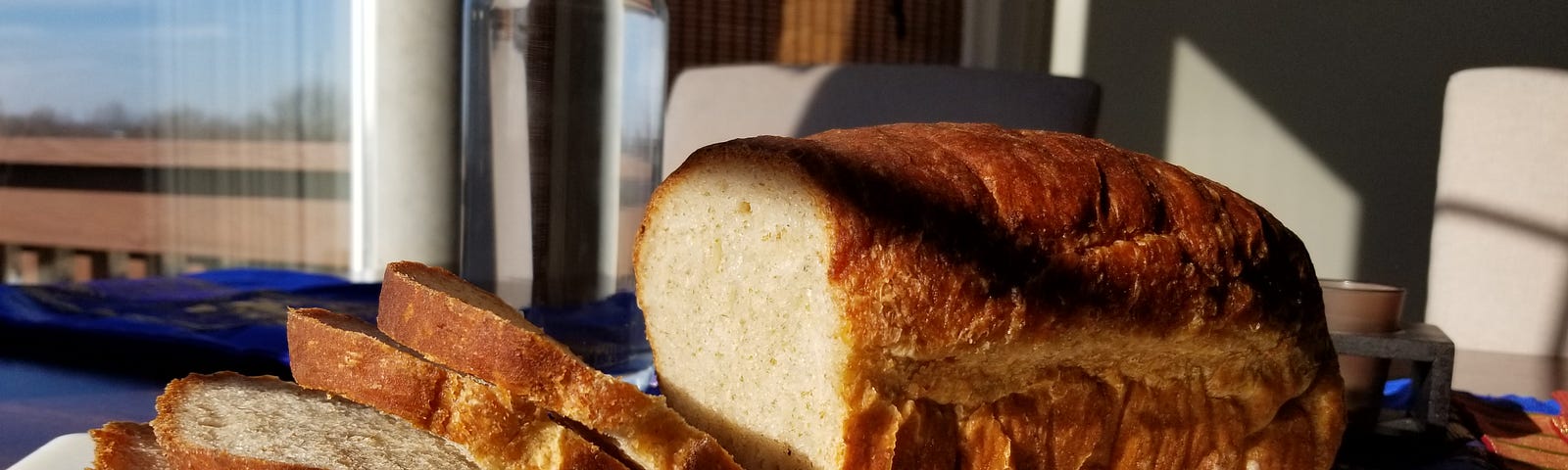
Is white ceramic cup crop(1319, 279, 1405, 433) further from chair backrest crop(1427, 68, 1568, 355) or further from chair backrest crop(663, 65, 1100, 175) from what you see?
chair backrest crop(1427, 68, 1568, 355)

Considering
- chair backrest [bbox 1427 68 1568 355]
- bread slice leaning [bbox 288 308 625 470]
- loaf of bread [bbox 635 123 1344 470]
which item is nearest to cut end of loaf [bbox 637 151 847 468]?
loaf of bread [bbox 635 123 1344 470]

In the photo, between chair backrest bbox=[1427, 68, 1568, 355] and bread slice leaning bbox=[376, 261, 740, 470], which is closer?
bread slice leaning bbox=[376, 261, 740, 470]

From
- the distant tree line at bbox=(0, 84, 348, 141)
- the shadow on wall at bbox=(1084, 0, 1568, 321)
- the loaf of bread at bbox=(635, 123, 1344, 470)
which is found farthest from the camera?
the distant tree line at bbox=(0, 84, 348, 141)

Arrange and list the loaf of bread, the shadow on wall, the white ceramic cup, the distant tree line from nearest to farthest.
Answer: the loaf of bread → the white ceramic cup → the shadow on wall → the distant tree line

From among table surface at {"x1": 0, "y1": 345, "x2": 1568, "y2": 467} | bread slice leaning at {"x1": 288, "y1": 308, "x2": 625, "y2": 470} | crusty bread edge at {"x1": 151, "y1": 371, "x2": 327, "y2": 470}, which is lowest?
table surface at {"x1": 0, "y1": 345, "x2": 1568, "y2": 467}

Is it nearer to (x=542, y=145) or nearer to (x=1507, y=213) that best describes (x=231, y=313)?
(x=542, y=145)

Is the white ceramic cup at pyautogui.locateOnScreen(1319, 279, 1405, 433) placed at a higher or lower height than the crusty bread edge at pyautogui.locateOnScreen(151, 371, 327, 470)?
higher
